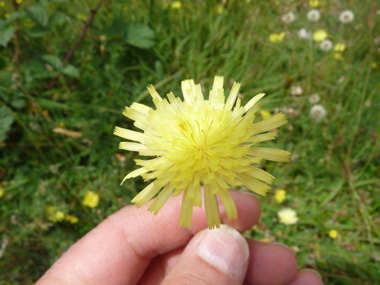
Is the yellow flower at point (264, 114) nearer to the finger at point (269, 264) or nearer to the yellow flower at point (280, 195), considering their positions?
the yellow flower at point (280, 195)

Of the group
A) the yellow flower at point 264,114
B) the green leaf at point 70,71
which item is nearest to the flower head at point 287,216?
the yellow flower at point 264,114

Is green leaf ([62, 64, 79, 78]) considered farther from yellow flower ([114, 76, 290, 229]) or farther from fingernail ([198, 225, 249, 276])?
fingernail ([198, 225, 249, 276])

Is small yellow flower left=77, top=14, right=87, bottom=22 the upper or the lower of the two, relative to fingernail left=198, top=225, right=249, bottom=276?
upper

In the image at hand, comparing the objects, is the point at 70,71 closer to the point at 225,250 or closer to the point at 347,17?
the point at 225,250

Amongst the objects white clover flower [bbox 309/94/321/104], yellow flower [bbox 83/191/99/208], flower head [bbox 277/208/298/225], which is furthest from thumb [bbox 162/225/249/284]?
white clover flower [bbox 309/94/321/104]

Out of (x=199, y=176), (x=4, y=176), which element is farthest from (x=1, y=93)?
(x=199, y=176)
